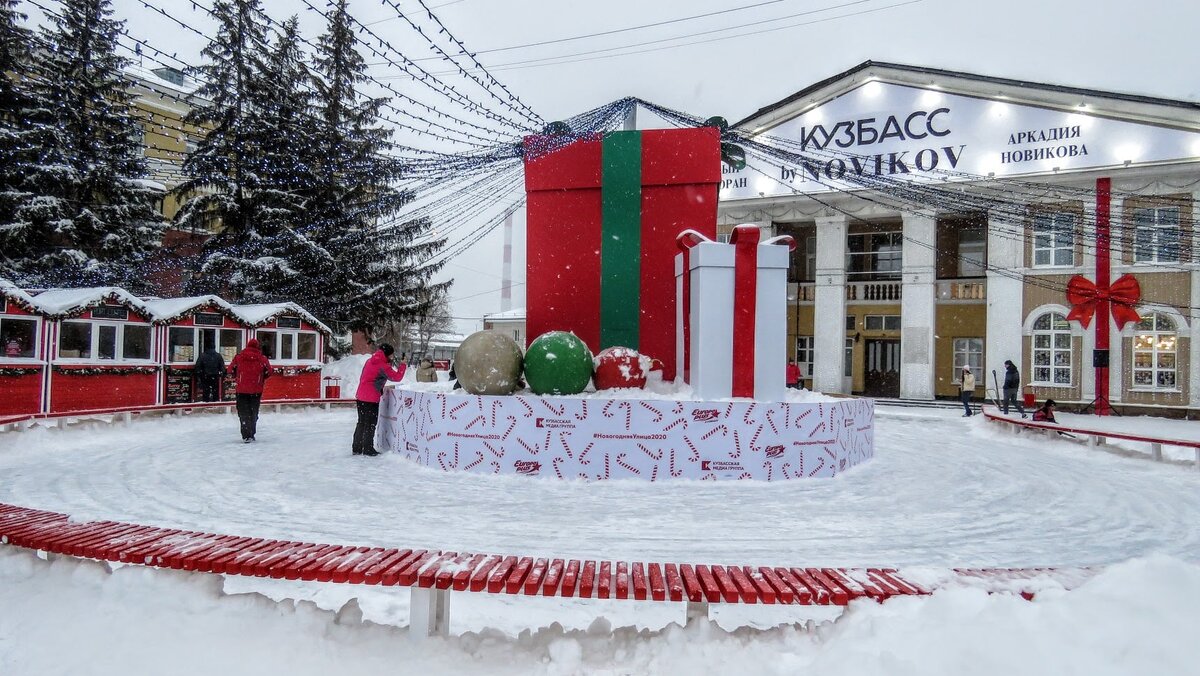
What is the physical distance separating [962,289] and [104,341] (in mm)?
27918

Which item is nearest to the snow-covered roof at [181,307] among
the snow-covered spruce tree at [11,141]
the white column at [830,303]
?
the snow-covered spruce tree at [11,141]

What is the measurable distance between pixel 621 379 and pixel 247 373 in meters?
6.50

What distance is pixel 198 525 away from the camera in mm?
5754

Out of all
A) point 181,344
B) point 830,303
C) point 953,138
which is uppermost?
point 953,138

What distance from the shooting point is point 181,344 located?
17.1 meters

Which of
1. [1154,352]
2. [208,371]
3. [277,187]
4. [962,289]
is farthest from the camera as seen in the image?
[962,289]

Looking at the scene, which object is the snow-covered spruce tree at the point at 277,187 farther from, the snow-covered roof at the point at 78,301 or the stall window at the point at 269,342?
the snow-covered roof at the point at 78,301

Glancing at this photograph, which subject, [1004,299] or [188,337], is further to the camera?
[1004,299]

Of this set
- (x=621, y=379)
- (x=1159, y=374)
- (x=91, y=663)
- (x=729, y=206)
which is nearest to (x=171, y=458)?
(x=621, y=379)

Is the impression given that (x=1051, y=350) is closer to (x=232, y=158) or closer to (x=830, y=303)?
(x=830, y=303)

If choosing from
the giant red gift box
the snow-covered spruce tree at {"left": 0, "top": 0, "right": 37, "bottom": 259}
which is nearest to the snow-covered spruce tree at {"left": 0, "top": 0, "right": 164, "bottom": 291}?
the snow-covered spruce tree at {"left": 0, "top": 0, "right": 37, "bottom": 259}

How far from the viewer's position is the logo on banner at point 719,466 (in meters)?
8.41

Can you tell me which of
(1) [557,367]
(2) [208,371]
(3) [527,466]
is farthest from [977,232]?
(2) [208,371]

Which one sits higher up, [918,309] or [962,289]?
[962,289]
